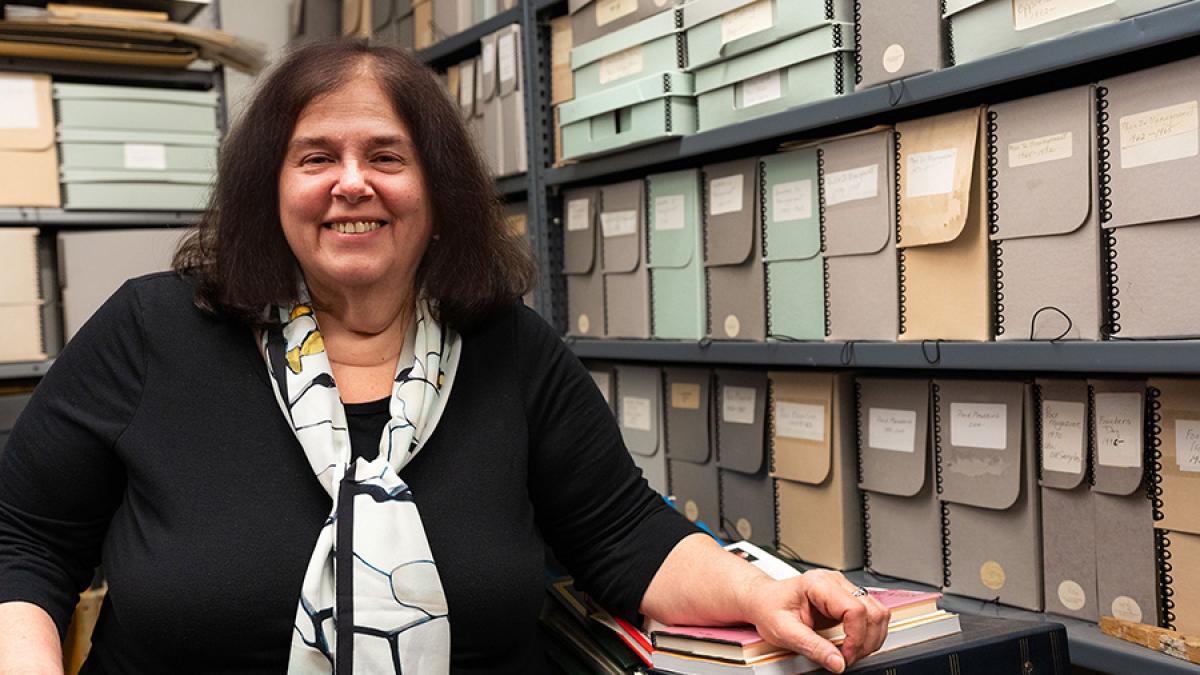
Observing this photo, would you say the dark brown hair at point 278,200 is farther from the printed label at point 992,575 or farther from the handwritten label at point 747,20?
the printed label at point 992,575

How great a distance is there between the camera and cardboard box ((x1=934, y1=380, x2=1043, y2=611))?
4.50ft

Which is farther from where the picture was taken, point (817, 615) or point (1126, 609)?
point (1126, 609)

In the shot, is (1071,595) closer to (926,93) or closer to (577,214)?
(926,93)

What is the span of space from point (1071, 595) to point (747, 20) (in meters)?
0.99

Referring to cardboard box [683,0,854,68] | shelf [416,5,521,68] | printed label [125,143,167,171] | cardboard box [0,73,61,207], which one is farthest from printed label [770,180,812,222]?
cardboard box [0,73,61,207]

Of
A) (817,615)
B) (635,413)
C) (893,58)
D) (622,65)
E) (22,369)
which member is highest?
(622,65)

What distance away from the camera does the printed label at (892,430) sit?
1.52m

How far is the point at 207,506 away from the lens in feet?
3.64

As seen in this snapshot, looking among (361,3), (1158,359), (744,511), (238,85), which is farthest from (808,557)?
(238,85)

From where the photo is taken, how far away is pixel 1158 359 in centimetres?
114

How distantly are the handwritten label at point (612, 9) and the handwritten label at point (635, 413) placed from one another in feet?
2.48

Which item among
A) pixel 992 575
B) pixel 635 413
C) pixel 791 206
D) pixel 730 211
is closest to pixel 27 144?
pixel 635 413

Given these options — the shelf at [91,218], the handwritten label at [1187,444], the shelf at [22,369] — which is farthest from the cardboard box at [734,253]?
the shelf at [22,369]

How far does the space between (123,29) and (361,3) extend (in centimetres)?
78
